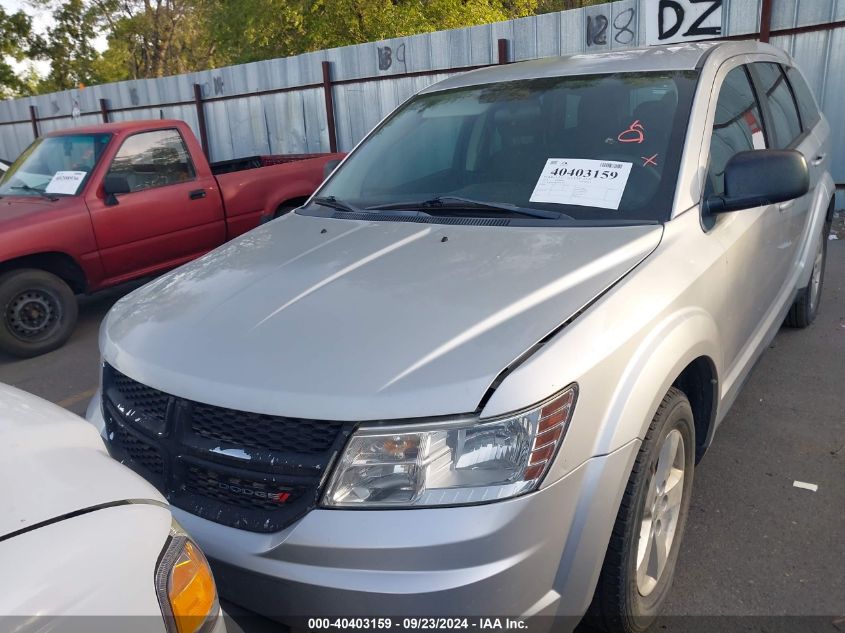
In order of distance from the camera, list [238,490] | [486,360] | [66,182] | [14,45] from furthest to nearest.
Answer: [14,45]
[66,182]
[238,490]
[486,360]

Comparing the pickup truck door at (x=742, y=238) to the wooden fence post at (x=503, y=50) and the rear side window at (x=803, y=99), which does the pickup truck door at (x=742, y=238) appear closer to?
the rear side window at (x=803, y=99)

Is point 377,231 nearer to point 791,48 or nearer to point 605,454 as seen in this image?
point 605,454

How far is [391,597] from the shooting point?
170 cm

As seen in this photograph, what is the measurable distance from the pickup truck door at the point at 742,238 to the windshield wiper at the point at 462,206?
0.61 meters

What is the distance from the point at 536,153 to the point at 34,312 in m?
4.55

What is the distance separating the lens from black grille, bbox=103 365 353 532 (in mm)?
1826

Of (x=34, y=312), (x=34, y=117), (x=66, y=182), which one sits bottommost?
(x=34, y=312)

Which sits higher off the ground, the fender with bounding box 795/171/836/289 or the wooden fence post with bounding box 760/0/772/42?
the wooden fence post with bounding box 760/0/772/42

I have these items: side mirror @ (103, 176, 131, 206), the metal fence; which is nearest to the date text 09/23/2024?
side mirror @ (103, 176, 131, 206)

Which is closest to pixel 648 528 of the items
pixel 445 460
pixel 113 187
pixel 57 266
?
pixel 445 460

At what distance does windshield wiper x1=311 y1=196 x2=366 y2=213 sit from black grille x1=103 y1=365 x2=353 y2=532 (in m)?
1.36

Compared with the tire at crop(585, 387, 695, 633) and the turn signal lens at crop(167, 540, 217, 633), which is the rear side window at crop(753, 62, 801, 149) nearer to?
the tire at crop(585, 387, 695, 633)

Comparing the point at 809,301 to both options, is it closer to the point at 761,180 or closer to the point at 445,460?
the point at 761,180

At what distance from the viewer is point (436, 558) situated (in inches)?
66.2
